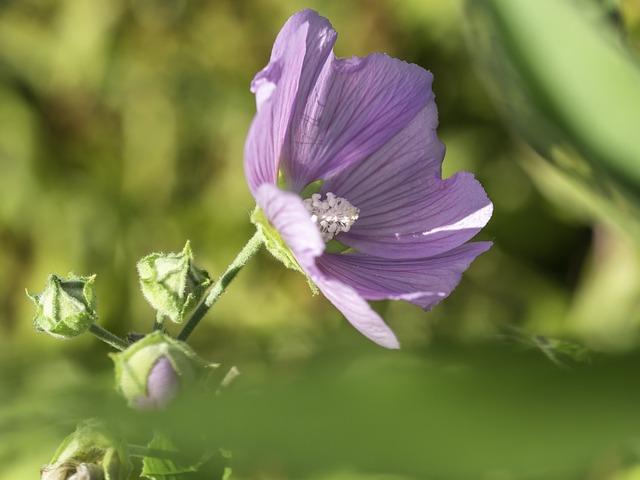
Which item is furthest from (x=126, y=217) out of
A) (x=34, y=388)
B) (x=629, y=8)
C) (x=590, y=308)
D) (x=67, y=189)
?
(x=34, y=388)

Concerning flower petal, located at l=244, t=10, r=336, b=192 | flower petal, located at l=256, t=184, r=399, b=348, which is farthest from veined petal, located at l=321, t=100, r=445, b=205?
flower petal, located at l=256, t=184, r=399, b=348

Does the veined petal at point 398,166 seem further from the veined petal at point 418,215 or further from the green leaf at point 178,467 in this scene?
the green leaf at point 178,467

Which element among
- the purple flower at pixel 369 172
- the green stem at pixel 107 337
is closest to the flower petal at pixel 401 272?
the purple flower at pixel 369 172

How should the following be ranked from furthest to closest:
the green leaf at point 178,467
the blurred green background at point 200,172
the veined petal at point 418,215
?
the blurred green background at point 200,172 < the veined petal at point 418,215 < the green leaf at point 178,467

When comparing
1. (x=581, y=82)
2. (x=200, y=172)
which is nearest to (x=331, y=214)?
(x=581, y=82)

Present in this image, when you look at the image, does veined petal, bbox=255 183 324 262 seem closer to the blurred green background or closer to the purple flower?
A: the purple flower

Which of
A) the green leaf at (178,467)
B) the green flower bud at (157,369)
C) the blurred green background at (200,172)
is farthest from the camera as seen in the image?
the blurred green background at (200,172)
